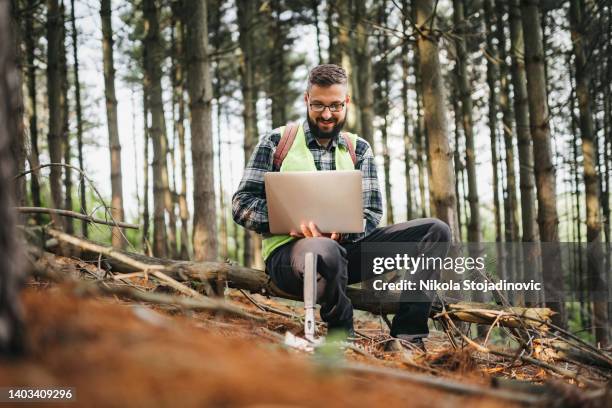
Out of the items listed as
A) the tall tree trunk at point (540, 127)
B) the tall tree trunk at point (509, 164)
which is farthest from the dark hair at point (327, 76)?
the tall tree trunk at point (509, 164)

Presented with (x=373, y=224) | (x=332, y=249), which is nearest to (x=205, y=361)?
(x=332, y=249)

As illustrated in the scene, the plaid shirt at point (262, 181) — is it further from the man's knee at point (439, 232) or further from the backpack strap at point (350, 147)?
the man's knee at point (439, 232)

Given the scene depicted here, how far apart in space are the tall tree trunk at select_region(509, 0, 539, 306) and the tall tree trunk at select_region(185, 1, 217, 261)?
3563mm

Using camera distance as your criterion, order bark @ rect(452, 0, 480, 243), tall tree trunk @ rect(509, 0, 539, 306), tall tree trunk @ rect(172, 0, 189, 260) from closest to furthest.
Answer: tall tree trunk @ rect(509, 0, 539, 306) < bark @ rect(452, 0, 480, 243) < tall tree trunk @ rect(172, 0, 189, 260)

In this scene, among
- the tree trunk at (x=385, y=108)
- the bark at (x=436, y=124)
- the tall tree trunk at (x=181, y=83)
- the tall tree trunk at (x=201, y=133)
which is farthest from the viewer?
the tree trunk at (x=385, y=108)

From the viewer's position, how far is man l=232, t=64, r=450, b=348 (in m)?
3.16

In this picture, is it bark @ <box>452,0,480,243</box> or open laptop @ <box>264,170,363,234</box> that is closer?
open laptop @ <box>264,170,363,234</box>

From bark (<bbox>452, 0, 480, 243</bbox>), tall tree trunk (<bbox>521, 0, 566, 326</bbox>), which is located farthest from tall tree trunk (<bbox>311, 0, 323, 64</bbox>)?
tall tree trunk (<bbox>521, 0, 566, 326</bbox>)

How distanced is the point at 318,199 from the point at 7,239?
6.78ft

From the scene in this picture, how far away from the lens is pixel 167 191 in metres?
11.0

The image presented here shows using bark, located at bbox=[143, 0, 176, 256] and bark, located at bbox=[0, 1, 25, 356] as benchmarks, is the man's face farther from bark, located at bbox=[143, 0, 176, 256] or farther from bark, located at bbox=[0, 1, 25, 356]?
bark, located at bbox=[143, 0, 176, 256]

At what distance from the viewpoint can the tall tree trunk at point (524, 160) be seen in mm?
6352

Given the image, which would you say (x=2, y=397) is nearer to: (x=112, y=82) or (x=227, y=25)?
(x=112, y=82)

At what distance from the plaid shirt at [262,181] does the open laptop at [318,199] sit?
0.25 m
